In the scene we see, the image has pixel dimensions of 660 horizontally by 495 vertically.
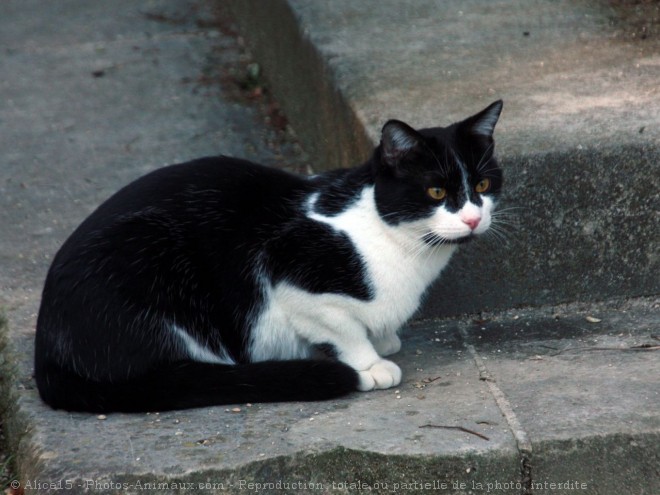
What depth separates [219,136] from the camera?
16.6 ft

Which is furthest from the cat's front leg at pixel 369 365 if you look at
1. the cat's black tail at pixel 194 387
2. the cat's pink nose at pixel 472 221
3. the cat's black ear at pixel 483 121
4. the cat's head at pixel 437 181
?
the cat's black ear at pixel 483 121

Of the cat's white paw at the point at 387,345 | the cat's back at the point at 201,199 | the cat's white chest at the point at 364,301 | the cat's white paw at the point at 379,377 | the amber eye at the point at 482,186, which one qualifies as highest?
the amber eye at the point at 482,186

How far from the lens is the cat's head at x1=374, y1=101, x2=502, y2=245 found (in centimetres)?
287

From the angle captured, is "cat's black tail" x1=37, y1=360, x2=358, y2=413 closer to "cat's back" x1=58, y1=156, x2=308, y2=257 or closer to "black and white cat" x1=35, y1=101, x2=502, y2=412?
"black and white cat" x1=35, y1=101, x2=502, y2=412

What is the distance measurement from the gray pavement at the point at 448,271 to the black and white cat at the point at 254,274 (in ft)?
0.34

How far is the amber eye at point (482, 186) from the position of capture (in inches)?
116

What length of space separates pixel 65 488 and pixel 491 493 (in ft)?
3.52

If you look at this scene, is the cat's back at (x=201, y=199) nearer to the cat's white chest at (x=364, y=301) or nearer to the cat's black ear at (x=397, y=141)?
the cat's white chest at (x=364, y=301)

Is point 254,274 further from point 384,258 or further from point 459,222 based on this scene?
point 459,222

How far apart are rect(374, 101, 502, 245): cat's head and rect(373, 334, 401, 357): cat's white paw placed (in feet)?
1.50

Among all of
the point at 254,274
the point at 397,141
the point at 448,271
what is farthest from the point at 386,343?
the point at 397,141

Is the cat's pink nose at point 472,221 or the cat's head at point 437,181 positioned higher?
the cat's head at point 437,181

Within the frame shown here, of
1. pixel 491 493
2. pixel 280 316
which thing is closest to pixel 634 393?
pixel 491 493

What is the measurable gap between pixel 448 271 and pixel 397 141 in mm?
734
